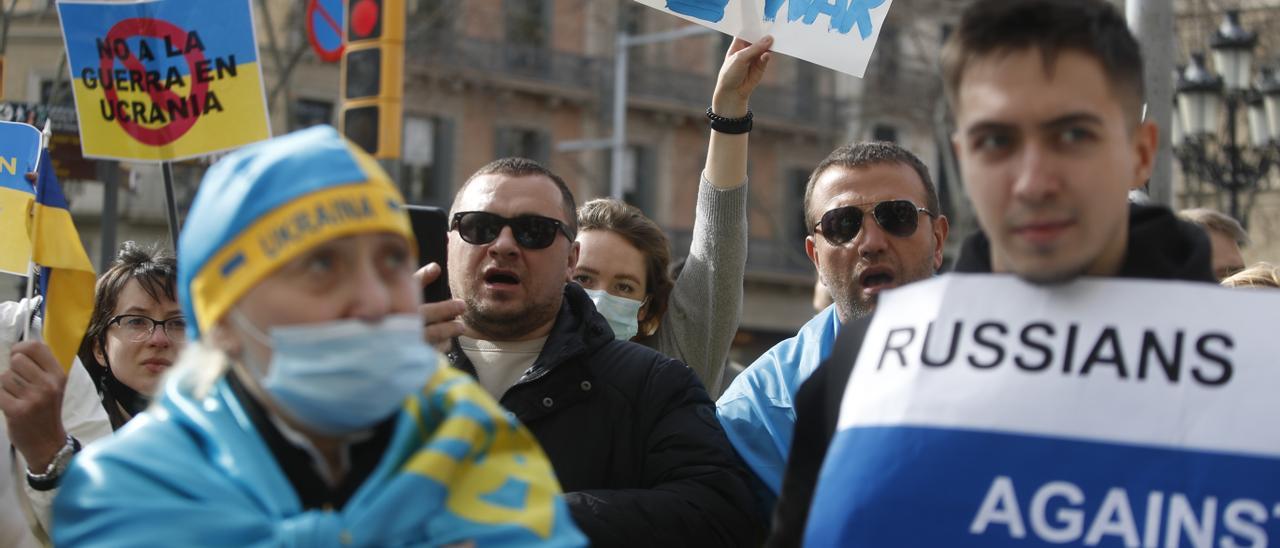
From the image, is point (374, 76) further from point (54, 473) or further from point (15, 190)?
point (54, 473)

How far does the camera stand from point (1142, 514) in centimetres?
259

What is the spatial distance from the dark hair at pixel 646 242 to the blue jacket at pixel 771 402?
1.24 meters

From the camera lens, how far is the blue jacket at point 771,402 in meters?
4.14

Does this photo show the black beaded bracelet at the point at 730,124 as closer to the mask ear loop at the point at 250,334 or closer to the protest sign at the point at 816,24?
the protest sign at the point at 816,24

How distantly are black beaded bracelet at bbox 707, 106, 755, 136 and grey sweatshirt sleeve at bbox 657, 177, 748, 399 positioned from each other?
19 cm

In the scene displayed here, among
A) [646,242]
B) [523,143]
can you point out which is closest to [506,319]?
[646,242]

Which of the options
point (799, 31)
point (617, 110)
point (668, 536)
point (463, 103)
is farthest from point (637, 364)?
point (463, 103)

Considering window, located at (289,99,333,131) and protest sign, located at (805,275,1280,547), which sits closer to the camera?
protest sign, located at (805,275,1280,547)

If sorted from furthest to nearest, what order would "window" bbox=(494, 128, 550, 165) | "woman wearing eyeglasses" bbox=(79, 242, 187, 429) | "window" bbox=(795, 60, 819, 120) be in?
"window" bbox=(795, 60, 819, 120) → "window" bbox=(494, 128, 550, 165) → "woman wearing eyeglasses" bbox=(79, 242, 187, 429)

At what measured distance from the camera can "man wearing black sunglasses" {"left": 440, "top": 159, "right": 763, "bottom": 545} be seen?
393 centimetres

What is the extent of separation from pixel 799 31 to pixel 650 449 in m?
1.34

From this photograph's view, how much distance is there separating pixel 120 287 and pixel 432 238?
1291 mm

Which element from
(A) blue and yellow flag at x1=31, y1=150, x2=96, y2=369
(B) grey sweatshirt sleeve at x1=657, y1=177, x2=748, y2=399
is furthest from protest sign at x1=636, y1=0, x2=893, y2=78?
(A) blue and yellow flag at x1=31, y1=150, x2=96, y2=369

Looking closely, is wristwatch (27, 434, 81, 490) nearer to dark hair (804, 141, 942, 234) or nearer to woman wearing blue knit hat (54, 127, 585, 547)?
woman wearing blue knit hat (54, 127, 585, 547)
